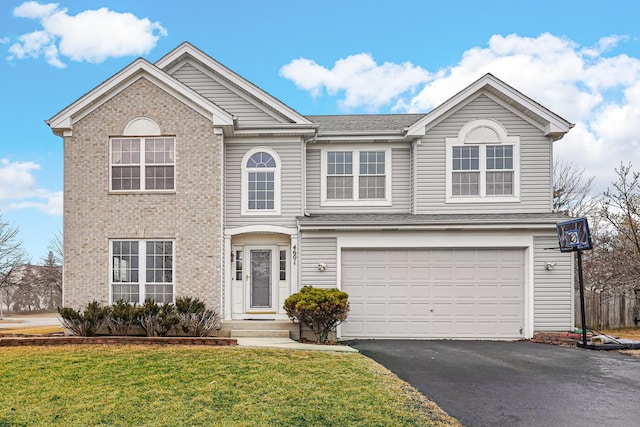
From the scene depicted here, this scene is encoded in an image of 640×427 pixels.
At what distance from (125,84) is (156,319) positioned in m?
6.56

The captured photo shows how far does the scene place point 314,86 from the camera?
19641 mm

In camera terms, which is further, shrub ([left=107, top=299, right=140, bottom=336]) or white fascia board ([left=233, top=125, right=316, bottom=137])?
white fascia board ([left=233, top=125, right=316, bottom=137])

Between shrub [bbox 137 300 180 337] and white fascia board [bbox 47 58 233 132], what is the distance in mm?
5197

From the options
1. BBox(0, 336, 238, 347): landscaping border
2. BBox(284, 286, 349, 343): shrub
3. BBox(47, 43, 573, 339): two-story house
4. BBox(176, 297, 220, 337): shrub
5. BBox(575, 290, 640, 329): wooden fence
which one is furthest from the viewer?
BBox(575, 290, 640, 329): wooden fence

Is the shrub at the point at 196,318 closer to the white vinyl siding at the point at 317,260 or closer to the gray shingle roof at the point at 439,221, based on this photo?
the white vinyl siding at the point at 317,260

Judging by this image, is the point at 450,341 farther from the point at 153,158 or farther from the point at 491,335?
the point at 153,158

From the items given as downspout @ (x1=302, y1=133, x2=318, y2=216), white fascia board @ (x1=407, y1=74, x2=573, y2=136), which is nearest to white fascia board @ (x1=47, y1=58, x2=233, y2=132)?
downspout @ (x1=302, y1=133, x2=318, y2=216)

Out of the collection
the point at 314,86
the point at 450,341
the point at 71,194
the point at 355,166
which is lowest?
the point at 450,341

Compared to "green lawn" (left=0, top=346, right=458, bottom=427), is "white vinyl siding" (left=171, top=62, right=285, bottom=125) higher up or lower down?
higher up

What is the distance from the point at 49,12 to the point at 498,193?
15737 mm

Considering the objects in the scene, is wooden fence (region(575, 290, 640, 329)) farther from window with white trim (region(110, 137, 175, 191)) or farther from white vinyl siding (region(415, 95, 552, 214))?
window with white trim (region(110, 137, 175, 191))

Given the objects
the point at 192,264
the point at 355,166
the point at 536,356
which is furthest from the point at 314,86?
the point at 536,356

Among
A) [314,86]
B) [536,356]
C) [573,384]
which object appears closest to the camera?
[573,384]

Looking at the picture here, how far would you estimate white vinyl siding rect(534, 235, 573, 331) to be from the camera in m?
12.4
